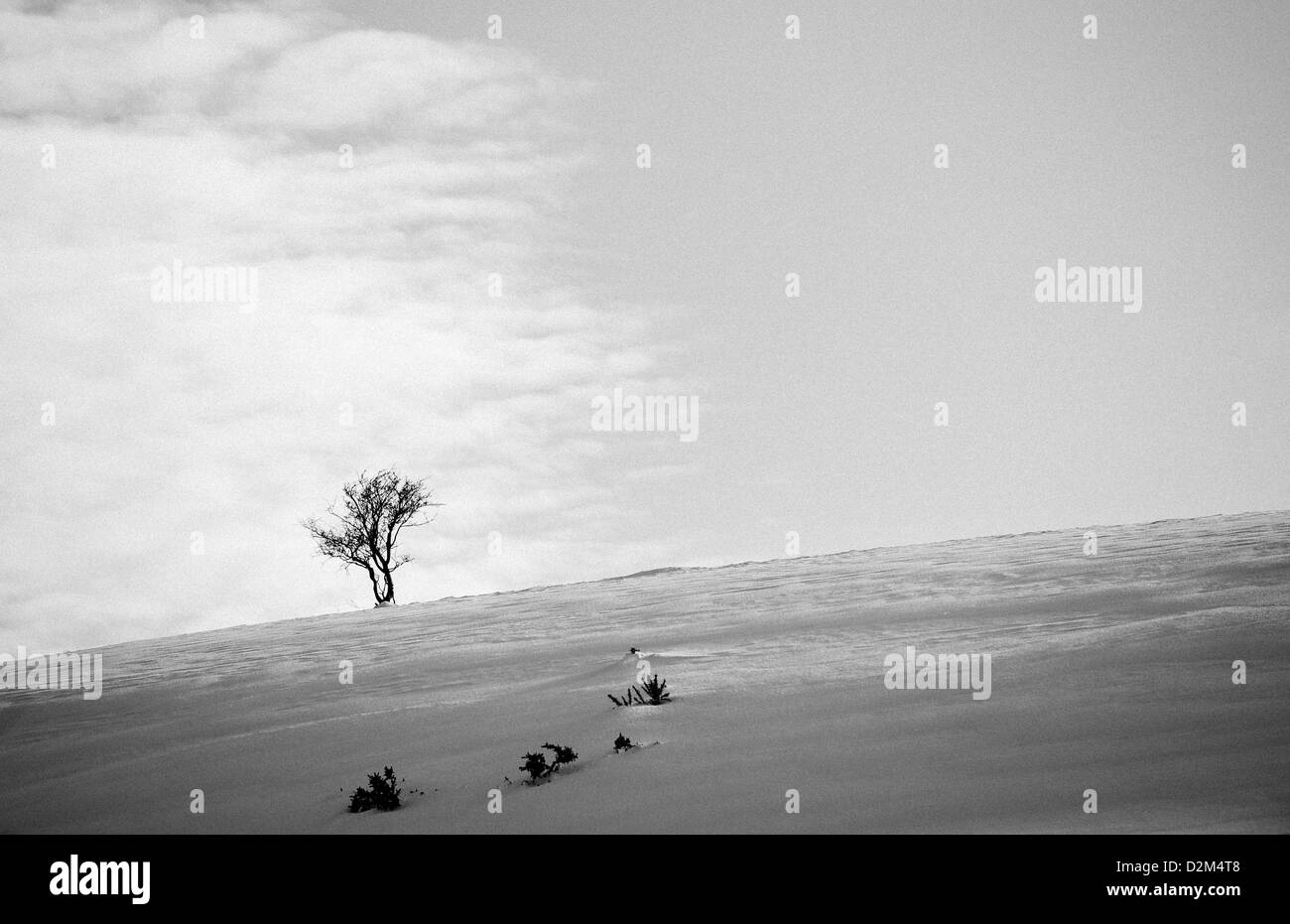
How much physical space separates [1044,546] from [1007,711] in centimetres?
850

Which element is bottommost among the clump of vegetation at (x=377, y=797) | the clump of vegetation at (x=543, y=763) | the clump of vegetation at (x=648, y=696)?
the clump of vegetation at (x=377, y=797)

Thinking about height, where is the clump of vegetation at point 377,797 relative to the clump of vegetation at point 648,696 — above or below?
below

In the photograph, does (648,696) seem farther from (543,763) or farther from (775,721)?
(543,763)

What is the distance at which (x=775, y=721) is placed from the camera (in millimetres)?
5832

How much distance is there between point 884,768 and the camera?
4867 millimetres

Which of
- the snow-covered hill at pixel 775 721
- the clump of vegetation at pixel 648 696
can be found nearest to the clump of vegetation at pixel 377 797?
the snow-covered hill at pixel 775 721

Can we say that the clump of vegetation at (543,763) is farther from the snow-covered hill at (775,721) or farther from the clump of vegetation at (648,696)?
the clump of vegetation at (648,696)

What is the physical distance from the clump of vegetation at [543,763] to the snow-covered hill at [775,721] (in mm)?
78

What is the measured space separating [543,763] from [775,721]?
59.4 inches

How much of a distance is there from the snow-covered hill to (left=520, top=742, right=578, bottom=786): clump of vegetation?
0.08 meters

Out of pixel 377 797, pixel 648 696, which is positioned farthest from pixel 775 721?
pixel 377 797

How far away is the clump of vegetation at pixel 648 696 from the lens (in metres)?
6.51

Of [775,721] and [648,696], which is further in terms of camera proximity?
[648,696]
